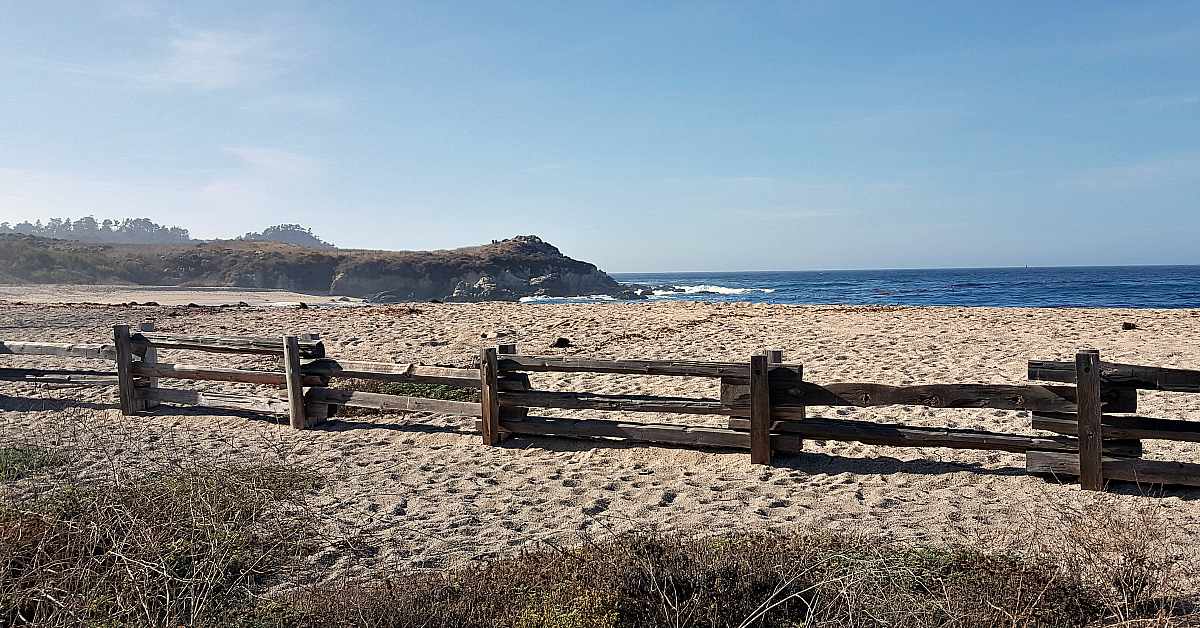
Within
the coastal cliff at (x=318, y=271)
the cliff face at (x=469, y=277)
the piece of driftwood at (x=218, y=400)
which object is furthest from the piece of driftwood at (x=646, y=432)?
the coastal cliff at (x=318, y=271)

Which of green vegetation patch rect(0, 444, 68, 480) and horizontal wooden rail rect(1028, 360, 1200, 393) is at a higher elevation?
horizontal wooden rail rect(1028, 360, 1200, 393)

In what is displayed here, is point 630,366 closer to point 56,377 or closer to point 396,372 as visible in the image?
point 396,372

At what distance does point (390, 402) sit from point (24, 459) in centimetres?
327

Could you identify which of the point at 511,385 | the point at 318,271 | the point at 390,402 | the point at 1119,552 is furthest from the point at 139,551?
the point at 318,271

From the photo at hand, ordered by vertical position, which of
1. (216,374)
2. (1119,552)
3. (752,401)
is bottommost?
(1119,552)

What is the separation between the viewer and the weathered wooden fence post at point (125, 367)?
363 inches

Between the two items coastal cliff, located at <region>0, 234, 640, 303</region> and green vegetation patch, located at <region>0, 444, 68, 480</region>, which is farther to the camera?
coastal cliff, located at <region>0, 234, 640, 303</region>

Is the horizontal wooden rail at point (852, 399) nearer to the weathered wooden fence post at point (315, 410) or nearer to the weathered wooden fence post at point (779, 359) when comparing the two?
the weathered wooden fence post at point (779, 359)

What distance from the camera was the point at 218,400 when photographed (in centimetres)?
915

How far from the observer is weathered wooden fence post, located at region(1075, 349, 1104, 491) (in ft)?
19.1

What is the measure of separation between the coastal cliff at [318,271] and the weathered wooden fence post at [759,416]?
51419 mm

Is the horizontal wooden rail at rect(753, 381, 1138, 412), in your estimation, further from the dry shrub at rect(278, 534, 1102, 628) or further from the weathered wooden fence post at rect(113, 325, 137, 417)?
the weathered wooden fence post at rect(113, 325, 137, 417)

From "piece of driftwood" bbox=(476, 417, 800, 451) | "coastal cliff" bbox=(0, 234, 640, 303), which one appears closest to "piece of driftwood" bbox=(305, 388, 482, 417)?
"piece of driftwood" bbox=(476, 417, 800, 451)

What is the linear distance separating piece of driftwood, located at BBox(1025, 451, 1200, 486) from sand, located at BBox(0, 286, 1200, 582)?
12 cm
